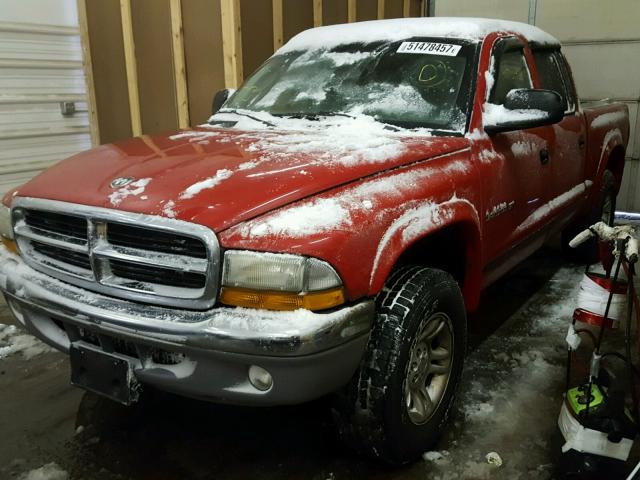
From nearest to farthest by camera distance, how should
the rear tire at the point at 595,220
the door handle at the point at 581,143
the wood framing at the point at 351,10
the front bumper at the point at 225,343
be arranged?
1. the front bumper at the point at 225,343
2. the door handle at the point at 581,143
3. the rear tire at the point at 595,220
4. the wood framing at the point at 351,10

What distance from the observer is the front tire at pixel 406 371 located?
6.59 ft

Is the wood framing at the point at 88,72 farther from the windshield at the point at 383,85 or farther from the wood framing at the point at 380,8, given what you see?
the windshield at the point at 383,85

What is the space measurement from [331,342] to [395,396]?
425 mm

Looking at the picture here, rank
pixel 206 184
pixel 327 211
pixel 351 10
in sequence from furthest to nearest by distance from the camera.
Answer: pixel 351 10 < pixel 206 184 < pixel 327 211

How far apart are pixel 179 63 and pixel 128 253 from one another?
4005 millimetres

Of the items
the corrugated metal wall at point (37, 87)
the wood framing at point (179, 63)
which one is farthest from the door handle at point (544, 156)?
the corrugated metal wall at point (37, 87)

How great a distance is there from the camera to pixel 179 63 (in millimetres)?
5461

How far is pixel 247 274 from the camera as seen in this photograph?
1754mm

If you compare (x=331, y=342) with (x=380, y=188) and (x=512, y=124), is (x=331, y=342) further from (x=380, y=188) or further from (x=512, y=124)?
(x=512, y=124)

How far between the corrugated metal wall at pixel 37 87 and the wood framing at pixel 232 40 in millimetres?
2086

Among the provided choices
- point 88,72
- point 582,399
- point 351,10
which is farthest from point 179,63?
point 582,399

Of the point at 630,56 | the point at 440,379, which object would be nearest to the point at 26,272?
the point at 440,379

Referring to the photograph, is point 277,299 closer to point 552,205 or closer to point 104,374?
point 104,374

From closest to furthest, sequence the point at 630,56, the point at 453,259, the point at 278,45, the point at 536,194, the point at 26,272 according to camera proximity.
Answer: the point at 26,272
the point at 453,259
the point at 536,194
the point at 278,45
the point at 630,56
